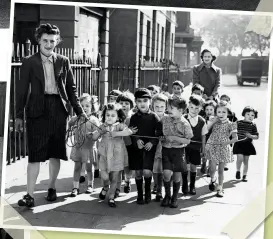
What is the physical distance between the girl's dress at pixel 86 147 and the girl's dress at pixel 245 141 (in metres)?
0.77

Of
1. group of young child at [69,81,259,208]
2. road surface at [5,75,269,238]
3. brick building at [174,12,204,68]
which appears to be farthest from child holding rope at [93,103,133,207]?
brick building at [174,12,204,68]

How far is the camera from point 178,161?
2975 mm

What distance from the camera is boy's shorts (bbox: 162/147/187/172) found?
9.71 ft

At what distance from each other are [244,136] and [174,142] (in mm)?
378

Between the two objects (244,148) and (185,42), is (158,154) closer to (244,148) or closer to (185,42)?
(244,148)

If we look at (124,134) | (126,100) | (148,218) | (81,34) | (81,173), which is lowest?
(148,218)

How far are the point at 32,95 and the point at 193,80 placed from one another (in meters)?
0.88

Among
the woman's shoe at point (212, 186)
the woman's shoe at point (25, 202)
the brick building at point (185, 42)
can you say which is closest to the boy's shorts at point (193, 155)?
the woman's shoe at point (212, 186)

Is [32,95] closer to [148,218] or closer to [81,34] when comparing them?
[81,34]

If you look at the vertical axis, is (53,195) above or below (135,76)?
below

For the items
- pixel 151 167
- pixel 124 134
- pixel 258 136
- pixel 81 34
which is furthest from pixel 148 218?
pixel 81 34

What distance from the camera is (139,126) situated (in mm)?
2959

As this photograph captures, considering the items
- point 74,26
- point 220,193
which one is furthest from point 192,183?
point 74,26

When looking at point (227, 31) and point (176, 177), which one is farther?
point (176, 177)
